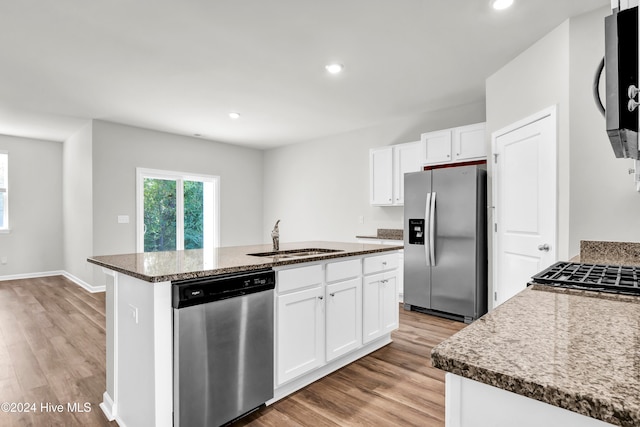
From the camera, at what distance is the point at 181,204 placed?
6.39 m

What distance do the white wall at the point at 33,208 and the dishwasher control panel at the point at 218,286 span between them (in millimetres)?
6602

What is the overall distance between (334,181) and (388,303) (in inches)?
137

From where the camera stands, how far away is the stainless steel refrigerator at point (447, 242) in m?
3.76

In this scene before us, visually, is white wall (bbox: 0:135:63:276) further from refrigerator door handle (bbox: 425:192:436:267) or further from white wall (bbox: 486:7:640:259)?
white wall (bbox: 486:7:640:259)

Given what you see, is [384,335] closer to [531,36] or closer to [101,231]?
[531,36]

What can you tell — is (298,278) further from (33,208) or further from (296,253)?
(33,208)

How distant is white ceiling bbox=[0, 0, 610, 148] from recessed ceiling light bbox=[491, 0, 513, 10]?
0.07m

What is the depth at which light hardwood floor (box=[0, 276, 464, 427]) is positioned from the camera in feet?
6.79

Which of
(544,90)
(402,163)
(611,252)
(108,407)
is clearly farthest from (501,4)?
(108,407)

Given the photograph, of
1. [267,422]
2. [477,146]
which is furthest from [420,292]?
[267,422]

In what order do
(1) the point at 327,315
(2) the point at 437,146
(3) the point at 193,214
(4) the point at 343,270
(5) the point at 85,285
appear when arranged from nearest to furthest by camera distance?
(1) the point at 327,315, (4) the point at 343,270, (2) the point at 437,146, (5) the point at 85,285, (3) the point at 193,214

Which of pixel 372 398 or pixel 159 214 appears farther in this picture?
pixel 159 214

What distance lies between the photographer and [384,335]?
315 cm

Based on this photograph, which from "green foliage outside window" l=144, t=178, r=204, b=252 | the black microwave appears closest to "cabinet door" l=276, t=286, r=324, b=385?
the black microwave
